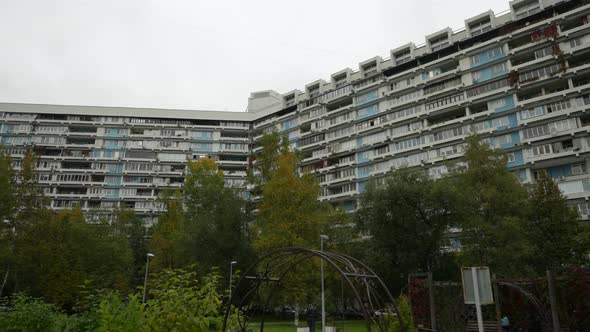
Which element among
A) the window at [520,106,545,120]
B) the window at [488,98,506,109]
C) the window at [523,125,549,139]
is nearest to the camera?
the window at [523,125,549,139]

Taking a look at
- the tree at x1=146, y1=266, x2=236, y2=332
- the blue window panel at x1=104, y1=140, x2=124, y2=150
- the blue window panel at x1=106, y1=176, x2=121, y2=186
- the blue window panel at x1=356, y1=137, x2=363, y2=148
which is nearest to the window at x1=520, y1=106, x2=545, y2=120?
the blue window panel at x1=356, y1=137, x2=363, y2=148

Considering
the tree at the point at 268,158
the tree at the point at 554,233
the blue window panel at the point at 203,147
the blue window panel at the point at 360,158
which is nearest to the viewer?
the tree at the point at 554,233

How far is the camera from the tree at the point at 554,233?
3250 centimetres

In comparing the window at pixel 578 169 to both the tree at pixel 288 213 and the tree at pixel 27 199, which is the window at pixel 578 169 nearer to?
the tree at pixel 288 213

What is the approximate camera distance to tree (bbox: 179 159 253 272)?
43062mm

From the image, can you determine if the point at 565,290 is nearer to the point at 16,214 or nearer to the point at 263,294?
the point at 263,294

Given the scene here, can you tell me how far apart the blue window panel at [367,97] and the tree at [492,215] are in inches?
1071

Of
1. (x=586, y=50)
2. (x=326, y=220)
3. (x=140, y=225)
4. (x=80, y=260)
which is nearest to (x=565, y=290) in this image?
(x=326, y=220)

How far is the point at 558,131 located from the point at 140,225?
56.8 m

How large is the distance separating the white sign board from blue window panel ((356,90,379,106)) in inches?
2145

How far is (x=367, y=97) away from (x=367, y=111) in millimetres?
2210

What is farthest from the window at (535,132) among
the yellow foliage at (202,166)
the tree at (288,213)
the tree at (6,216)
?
the tree at (6,216)

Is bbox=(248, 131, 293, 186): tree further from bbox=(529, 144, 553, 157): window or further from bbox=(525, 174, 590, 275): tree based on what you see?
bbox=(529, 144, 553, 157): window

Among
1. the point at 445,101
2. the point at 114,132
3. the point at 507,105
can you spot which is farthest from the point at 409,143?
the point at 114,132
